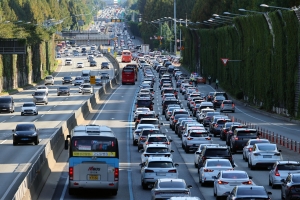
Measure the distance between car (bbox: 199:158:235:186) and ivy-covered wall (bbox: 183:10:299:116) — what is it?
44352mm

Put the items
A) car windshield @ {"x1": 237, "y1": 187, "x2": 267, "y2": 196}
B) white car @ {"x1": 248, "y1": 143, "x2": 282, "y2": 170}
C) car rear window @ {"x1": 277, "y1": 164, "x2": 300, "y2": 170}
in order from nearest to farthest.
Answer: car windshield @ {"x1": 237, "y1": 187, "x2": 267, "y2": 196} → car rear window @ {"x1": 277, "y1": 164, "x2": 300, "y2": 170} → white car @ {"x1": 248, "y1": 143, "x2": 282, "y2": 170}

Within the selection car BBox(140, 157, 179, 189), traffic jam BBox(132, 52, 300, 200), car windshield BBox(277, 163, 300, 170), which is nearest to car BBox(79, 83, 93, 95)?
traffic jam BBox(132, 52, 300, 200)

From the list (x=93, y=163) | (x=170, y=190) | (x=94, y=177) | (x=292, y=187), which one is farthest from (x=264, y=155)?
(x=170, y=190)

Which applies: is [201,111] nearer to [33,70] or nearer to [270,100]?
[270,100]

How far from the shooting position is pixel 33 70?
15750 centimetres

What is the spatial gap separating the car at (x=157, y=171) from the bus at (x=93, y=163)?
3.02 m

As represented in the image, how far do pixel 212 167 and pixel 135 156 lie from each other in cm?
1512

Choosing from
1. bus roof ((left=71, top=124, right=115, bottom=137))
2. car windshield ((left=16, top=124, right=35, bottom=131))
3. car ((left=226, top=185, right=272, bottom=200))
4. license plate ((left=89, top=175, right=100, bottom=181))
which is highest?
bus roof ((left=71, top=124, right=115, bottom=137))

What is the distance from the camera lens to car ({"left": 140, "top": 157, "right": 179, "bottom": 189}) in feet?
123

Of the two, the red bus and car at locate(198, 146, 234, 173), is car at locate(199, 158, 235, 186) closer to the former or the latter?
car at locate(198, 146, 234, 173)

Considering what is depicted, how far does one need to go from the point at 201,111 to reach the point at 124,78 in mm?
61183

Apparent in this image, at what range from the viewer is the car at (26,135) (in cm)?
5788

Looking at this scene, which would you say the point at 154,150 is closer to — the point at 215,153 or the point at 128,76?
the point at 215,153

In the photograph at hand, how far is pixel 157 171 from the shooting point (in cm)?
3753
